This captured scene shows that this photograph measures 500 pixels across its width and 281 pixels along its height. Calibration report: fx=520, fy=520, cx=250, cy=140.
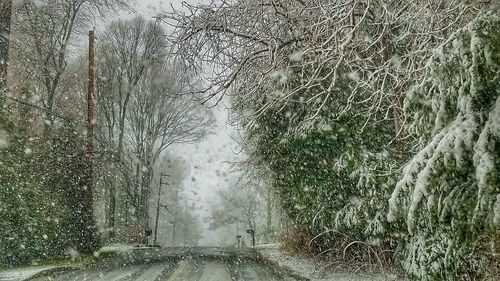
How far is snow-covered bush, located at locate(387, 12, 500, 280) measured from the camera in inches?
160

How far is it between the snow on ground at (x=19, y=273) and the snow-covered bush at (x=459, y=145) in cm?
855

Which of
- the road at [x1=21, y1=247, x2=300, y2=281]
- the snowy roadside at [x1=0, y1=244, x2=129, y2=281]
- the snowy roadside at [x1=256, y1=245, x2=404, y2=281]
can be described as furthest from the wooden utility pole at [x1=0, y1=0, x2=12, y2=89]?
the snowy roadside at [x1=256, y1=245, x2=404, y2=281]

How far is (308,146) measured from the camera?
11664 millimetres

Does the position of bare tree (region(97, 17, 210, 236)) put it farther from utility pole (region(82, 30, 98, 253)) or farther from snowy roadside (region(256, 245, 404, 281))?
snowy roadside (region(256, 245, 404, 281))

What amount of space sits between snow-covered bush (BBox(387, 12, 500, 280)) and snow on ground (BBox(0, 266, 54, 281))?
855 centimetres

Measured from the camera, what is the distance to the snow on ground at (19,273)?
10523 millimetres

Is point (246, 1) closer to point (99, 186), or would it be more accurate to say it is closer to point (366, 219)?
point (366, 219)

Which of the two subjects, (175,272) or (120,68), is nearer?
(175,272)

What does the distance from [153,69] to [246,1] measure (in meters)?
17.2

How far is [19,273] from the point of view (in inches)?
448

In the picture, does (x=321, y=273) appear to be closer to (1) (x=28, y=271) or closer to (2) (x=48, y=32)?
(1) (x=28, y=271)

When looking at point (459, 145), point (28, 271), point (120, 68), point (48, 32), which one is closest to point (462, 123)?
point (459, 145)

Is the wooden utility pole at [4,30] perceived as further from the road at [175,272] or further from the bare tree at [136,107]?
the road at [175,272]

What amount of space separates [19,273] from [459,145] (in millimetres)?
10239
